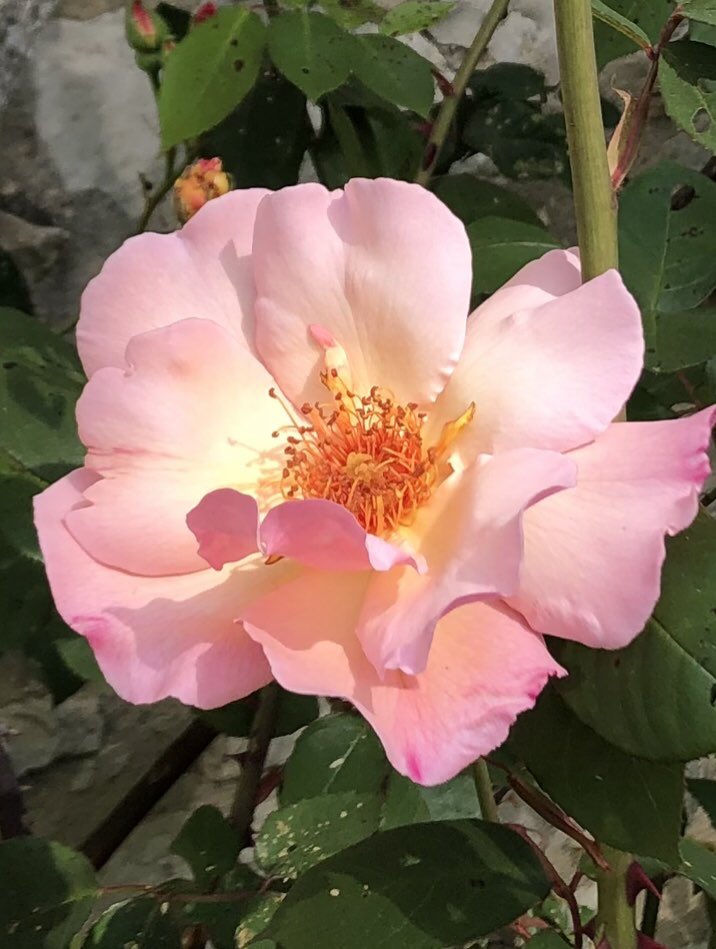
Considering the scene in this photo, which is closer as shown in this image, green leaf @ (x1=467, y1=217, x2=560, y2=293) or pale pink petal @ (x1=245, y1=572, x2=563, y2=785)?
pale pink petal @ (x1=245, y1=572, x2=563, y2=785)

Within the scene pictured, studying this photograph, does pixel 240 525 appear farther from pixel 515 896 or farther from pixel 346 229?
pixel 515 896

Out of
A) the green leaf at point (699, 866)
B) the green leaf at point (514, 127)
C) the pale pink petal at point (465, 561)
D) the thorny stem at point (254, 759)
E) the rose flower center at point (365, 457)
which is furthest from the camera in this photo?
the green leaf at point (514, 127)

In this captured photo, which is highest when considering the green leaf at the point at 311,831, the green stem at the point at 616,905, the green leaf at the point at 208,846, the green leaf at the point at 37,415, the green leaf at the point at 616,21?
the green leaf at the point at 616,21

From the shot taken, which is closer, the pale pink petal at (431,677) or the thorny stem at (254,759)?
the pale pink petal at (431,677)

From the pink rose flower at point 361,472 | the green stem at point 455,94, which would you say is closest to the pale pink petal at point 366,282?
the pink rose flower at point 361,472

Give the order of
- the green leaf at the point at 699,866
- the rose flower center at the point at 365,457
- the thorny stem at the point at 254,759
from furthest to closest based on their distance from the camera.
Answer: the thorny stem at the point at 254,759, the green leaf at the point at 699,866, the rose flower center at the point at 365,457

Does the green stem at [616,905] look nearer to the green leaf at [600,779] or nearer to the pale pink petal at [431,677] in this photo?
the green leaf at [600,779]

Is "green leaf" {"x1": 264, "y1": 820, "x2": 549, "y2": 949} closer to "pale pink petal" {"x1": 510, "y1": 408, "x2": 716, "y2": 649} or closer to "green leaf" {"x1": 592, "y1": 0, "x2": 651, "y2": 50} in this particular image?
"pale pink petal" {"x1": 510, "y1": 408, "x2": 716, "y2": 649}

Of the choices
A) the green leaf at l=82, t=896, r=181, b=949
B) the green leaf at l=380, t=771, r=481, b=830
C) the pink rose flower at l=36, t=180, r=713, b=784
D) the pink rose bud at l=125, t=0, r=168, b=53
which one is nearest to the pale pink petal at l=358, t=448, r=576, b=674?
the pink rose flower at l=36, t=180, r=713, b=784
